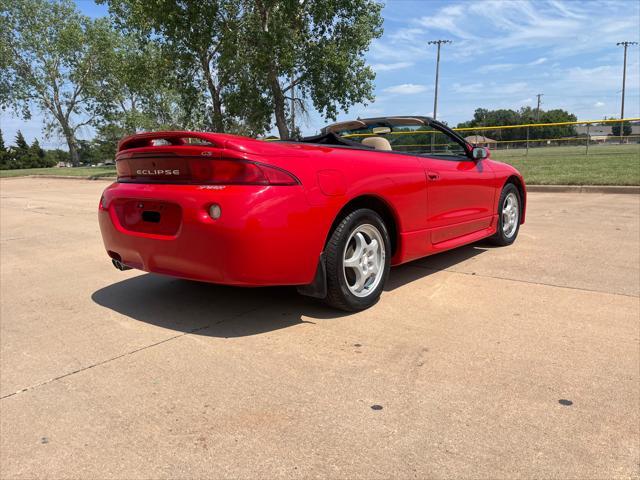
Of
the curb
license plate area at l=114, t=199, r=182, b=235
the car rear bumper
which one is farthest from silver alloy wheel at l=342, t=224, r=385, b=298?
the curb

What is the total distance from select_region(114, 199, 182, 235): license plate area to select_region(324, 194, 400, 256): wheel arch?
0.99m

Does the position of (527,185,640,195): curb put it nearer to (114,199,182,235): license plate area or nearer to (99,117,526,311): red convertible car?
(99,117,526,311): red convertible car

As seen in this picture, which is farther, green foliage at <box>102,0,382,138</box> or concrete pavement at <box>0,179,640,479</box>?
green foliage at <box>102,0,382,138</box>

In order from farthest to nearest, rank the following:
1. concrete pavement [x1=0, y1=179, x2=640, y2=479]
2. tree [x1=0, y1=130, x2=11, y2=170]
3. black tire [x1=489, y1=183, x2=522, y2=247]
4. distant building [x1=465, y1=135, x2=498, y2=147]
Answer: tree [x1=0, y1=130, x2=11, y2=170], distant building [x1=465, y1=135, x2=498, y2=147], black tire [x1=489, y1=183, x2=522, y2=247], concrete pavement [x1=0, y1=179, x2=640, y2=479]

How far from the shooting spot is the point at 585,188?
34.3 ft

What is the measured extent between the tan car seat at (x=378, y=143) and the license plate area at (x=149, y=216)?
188 centimetres

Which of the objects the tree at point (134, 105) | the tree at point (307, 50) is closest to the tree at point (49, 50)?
the tree at point (134, 105)

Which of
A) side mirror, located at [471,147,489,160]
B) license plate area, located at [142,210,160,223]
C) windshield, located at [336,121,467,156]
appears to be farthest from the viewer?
side mirror, located at [471,147,489,160]

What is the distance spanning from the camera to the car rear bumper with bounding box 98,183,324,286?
9.45 ft

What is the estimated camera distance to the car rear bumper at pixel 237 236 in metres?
2.88

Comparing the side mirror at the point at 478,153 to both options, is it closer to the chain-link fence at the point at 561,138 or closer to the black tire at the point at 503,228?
the black tire at the point at 503,228

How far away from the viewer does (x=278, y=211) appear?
2.94m

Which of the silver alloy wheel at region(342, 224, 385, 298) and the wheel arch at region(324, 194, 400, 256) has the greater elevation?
the wheel arch at region(324, 194, 400, 256)

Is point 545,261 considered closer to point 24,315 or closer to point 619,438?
point 619,438
